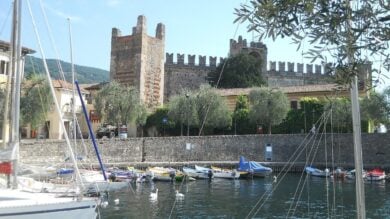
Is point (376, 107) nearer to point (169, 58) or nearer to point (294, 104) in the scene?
point (294, 104)

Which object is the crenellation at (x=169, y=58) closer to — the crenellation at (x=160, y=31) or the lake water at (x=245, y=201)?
the crenellation at (x=160, y=31)

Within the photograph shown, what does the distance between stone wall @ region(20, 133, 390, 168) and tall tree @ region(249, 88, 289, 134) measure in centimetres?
311

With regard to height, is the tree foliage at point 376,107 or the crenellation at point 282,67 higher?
the crenellation at point 282,67

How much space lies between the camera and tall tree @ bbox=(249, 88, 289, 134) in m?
52.6

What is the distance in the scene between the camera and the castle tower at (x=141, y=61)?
60219 mm

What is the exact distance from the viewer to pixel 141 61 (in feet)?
197

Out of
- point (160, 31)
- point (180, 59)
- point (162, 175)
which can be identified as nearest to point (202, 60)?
point (180, 59)

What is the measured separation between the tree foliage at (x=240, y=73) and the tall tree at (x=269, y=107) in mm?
15205

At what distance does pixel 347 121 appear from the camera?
5125 centimetres

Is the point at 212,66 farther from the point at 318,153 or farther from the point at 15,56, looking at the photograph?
the point at 15,56

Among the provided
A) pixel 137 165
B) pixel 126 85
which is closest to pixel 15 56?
pixel 137 165

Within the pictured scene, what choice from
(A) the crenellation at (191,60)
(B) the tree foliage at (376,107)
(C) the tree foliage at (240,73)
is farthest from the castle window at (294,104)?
(A) the crenellation at (191,60)

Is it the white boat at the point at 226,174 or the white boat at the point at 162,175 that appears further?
the white boat at the point at 226,174

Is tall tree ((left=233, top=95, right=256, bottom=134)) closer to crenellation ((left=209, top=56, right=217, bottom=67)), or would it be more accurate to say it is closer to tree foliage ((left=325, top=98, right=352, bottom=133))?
tree foliage ((left=325, top=98, right=352, bottom=133))
